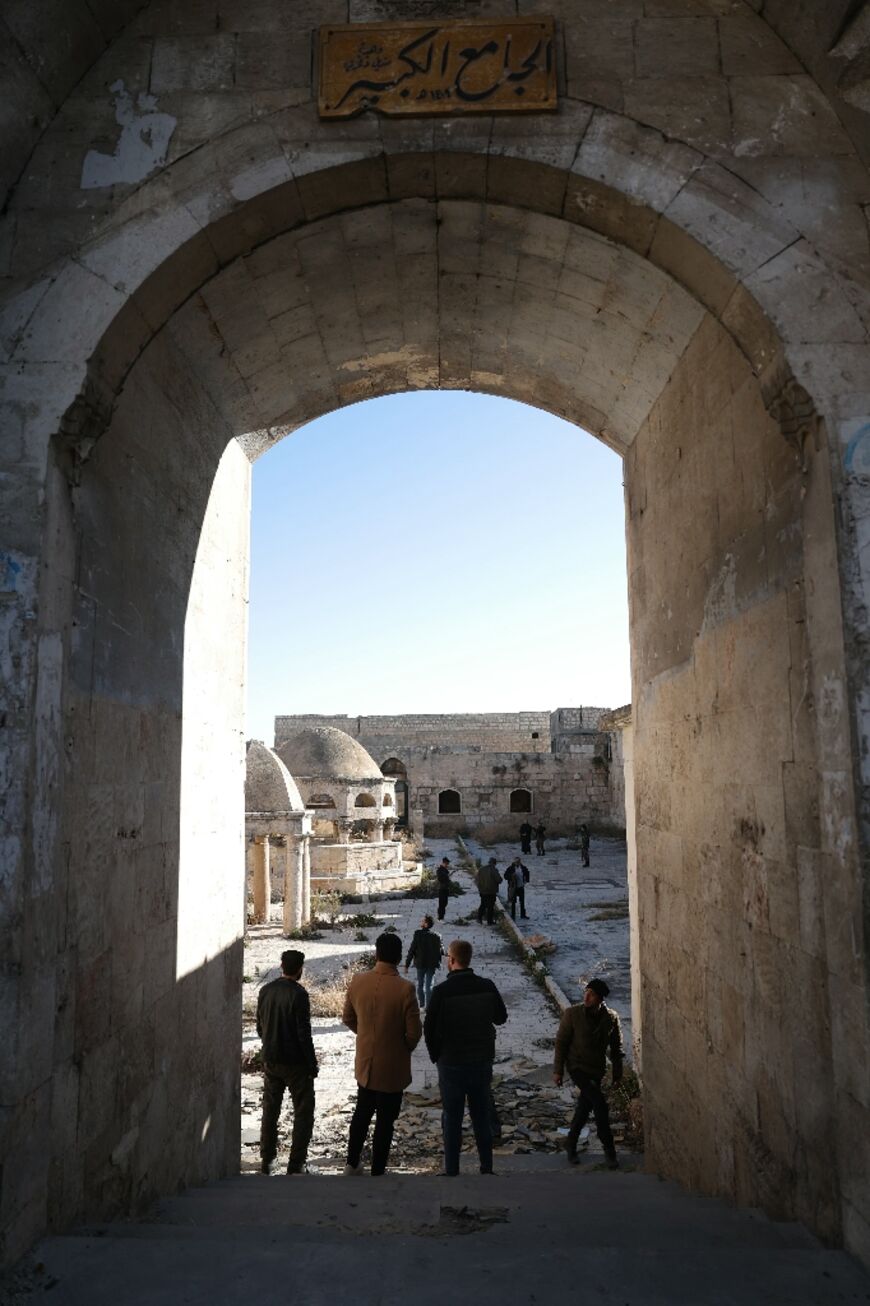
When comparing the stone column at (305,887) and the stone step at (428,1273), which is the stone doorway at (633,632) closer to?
the stone step at (428,1273)

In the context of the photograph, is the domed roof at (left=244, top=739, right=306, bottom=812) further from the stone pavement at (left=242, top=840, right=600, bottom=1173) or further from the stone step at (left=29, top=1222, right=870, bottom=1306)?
the stone step at (left=29, top=1222, right=870, bottom=1306)

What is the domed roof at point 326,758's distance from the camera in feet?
79.6

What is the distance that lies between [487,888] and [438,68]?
1445 centimetres

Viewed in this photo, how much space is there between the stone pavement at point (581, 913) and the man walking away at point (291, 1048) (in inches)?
176

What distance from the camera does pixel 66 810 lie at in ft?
11.3

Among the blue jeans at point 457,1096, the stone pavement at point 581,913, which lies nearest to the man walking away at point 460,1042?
the blue jeans at point 457,1096

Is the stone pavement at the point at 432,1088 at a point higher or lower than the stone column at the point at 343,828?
lower

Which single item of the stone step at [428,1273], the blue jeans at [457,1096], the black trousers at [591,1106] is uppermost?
the stone step at [428,1273]

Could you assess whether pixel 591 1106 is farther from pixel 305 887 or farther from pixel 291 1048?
pixel 305 887

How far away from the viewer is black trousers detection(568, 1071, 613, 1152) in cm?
573

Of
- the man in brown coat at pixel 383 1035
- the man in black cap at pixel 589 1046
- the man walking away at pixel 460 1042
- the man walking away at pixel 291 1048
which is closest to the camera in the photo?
the man in brown coat at pixel 383 1035

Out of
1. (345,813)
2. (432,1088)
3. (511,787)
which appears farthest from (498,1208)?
(511,787)

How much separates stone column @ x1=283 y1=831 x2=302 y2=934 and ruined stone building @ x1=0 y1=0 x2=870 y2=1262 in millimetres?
12001

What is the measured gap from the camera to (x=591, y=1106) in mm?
5871
